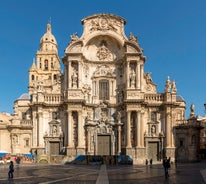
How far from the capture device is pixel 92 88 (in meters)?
50.6

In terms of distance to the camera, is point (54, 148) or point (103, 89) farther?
point (103, 89)

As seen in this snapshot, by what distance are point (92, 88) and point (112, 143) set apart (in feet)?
30.4

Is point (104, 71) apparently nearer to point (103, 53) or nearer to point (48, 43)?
point (103, 53)

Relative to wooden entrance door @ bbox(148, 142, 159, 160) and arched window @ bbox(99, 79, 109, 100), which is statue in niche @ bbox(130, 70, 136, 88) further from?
wooden entrance door @ bbox(148, 142, 159, 160)

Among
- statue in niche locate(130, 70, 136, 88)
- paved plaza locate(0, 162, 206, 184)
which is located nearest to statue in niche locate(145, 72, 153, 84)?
statue in niche locate(130, 70, 136, 88)

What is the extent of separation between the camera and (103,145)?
48.7 meters

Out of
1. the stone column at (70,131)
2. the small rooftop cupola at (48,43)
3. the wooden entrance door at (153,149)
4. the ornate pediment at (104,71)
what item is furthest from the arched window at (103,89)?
the small rooftop cupola at (48,43)

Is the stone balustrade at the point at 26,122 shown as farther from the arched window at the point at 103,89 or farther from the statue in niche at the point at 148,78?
the statue in niche at the point at 148,78

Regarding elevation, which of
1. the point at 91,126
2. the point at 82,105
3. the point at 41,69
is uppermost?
the point at 41,69

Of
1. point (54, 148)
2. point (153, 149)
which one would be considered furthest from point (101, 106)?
point (153, 149)

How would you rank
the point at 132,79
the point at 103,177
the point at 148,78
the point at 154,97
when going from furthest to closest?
the point at 148,78
the point at 154,97
the point at 132,79
the point at 103,177

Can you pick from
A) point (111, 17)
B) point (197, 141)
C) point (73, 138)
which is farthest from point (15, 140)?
A: point (197, 141)

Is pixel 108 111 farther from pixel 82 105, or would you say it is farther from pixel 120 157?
pixel 120 157

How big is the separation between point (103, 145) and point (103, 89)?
8860 mm
